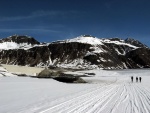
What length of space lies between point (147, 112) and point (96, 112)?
2.12m

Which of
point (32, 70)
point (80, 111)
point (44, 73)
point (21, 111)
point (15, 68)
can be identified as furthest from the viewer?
point (32, 70)

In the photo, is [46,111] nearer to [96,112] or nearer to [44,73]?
[96,112]

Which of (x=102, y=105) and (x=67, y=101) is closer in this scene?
(x=102, y=105)

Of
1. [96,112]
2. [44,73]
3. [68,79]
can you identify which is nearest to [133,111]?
[96,112]

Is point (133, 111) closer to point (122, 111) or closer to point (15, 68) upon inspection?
point (122, 111)

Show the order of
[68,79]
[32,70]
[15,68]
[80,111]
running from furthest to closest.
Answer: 1. [32,70]
2. [15,68]
3. [68,79]
4. [80,111]

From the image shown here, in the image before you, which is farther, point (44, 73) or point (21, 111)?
point (44, 73)

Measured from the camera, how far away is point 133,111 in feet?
38.6

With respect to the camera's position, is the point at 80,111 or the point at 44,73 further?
the point at 44,73

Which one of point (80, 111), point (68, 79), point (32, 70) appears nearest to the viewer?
point (80, 111)

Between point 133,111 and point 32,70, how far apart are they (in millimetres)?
91666

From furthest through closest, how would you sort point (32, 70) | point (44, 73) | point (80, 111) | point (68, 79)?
point (32, 70)
point (44, 73)
point (68, 79)
point (80, 111)

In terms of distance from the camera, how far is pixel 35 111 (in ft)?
35.2

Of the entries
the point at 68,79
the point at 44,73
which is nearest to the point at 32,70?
the point at 44,73
